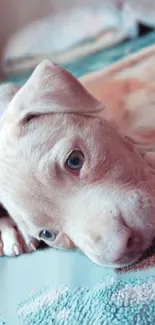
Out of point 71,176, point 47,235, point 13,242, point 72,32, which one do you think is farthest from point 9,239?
point 72,32

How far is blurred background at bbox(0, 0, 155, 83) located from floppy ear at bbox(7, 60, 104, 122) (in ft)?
4.93

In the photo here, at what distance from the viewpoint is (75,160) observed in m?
1.54

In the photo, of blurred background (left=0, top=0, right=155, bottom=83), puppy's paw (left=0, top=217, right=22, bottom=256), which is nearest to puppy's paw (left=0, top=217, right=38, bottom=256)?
puppy's paw (left=0, top=217, right=22, bottom=256)

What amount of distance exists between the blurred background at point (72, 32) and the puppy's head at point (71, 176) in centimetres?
160

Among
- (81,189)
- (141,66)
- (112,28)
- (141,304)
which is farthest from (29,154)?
(112,28)

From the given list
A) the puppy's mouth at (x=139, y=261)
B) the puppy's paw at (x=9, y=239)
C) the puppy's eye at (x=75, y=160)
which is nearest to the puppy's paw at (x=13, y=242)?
the puppy's paw at (x=9, y=239)

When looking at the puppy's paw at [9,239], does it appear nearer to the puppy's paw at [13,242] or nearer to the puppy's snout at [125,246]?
the puppy's paw at [13,242]

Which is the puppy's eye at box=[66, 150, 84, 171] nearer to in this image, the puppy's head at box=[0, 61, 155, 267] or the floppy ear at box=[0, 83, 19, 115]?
the puppy's head at box=[0, 61, 155, 267]

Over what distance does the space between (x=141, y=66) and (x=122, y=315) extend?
5.59ft

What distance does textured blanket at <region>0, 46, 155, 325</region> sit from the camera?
115 cm

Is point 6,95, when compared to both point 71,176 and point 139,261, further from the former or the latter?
point 139,261

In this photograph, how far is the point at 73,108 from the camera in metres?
1.65

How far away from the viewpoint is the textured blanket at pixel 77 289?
1150 mm

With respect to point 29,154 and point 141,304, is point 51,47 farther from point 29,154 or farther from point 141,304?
point 141,304
